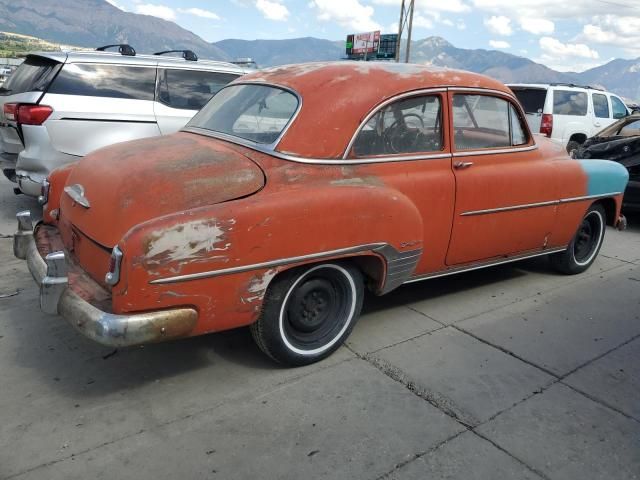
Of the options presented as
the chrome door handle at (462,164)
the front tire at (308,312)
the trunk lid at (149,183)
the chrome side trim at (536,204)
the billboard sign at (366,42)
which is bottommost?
the front tire at (308,312)

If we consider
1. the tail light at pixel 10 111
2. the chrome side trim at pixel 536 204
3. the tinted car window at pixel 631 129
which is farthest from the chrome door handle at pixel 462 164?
the tinted car window at pixel 631 129

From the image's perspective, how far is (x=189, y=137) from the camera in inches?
142

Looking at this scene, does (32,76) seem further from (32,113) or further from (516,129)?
(516,129)

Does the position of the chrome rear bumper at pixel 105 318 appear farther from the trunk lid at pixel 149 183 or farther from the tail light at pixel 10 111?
the tail light at pixel 10 111

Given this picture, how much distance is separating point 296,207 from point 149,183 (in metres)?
0.80

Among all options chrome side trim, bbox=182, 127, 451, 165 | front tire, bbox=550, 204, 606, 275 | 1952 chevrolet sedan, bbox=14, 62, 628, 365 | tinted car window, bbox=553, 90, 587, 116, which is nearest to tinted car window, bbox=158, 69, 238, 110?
1952 chevrolet sedan, bbox=14, 62, 628, 365

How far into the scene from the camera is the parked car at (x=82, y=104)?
535cm

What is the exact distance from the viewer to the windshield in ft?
10.7

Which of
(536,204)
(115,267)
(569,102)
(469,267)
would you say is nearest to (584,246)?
(536,204)

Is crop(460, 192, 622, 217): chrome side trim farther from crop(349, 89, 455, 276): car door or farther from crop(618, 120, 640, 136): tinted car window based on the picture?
crop(618, 120, 640, 136): tinted car window

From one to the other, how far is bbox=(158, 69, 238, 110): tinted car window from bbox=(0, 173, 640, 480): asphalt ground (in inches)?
115

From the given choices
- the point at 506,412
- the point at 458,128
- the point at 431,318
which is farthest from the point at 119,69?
the point at 506,412

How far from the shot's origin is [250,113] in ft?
11.7

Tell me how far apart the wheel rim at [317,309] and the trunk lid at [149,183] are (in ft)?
2.11
